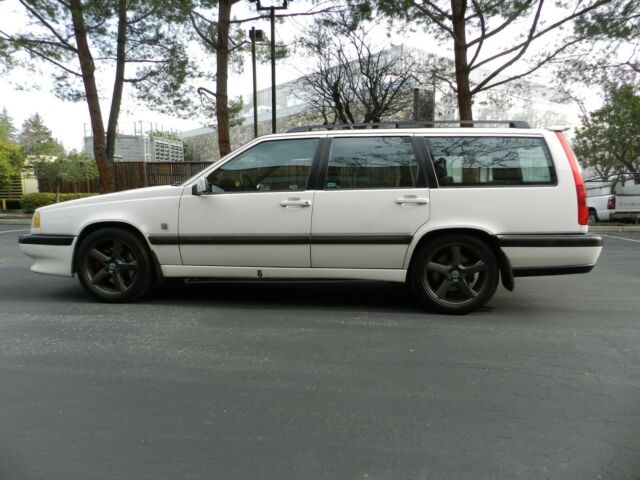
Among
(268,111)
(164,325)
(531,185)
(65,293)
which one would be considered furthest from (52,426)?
(268,111)

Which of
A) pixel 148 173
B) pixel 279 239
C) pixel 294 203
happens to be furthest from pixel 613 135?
pixel 279 239

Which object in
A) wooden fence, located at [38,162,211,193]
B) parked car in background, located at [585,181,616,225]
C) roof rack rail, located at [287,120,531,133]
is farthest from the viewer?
wooden fence, located at [38,162,211,193]

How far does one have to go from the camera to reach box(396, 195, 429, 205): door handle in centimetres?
442

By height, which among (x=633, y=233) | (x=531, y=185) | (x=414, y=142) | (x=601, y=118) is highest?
(x=601, y=118)

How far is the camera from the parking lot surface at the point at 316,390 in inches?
86.6

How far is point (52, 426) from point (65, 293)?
3371 mm

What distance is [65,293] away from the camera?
5.51 m

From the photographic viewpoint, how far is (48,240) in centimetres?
492

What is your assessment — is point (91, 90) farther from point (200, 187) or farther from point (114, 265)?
point (200, 187)

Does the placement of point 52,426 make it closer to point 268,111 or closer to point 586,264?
point 586,264

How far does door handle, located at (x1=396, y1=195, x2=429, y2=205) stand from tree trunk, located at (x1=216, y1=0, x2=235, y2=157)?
12293mm

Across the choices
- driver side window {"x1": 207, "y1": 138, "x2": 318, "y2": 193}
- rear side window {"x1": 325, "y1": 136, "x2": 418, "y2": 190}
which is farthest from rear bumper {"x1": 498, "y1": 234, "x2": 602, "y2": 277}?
driver side window {"x1": 207, "y1": 138, "x2": 318, "y2": 193}

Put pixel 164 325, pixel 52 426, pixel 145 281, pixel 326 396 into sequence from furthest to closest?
pixel 145 281 < pixel 164 325 < pixel 326 396 < pixel 52 426

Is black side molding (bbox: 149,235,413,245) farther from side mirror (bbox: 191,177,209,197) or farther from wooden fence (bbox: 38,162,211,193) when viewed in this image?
wooden fence (bbox: 38,162,211,193)
